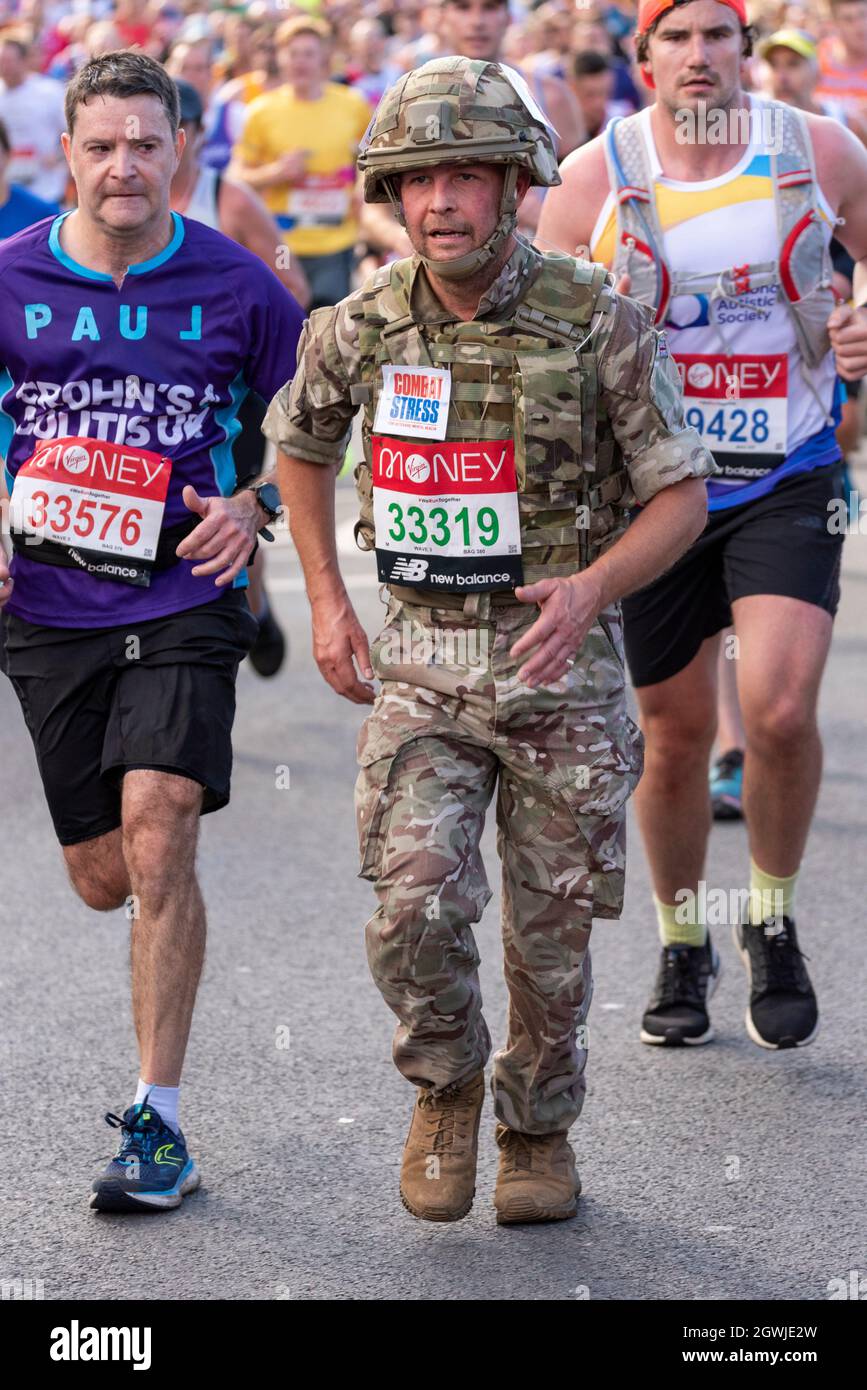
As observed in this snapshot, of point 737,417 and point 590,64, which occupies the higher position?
point 590,64

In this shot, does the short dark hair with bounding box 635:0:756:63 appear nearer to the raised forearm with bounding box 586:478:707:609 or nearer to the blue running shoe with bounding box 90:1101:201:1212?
the raised forearm with bounding box 586:478:707:609

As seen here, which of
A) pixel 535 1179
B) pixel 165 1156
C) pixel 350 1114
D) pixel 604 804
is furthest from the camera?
pixel 350 1114

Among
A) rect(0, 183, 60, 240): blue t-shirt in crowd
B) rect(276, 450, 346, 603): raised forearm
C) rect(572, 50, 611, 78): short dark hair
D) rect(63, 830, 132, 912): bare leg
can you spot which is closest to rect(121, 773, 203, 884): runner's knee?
rect(63, 830, 132, 912): bare leg

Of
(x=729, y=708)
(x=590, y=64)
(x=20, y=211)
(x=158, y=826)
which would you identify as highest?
(x=590, y=64)

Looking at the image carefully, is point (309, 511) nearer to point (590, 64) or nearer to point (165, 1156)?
point (165, 1156)

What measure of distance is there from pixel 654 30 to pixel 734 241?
52 centimetres

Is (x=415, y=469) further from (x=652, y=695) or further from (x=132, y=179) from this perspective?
(x=652, y=695)

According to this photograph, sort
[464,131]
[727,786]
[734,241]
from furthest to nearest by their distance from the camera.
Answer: [727,786] < [734,241] < [464,131]

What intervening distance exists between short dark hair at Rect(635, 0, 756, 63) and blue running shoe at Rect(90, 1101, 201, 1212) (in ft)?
8.42

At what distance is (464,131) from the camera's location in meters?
4.00

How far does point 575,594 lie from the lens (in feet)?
13.0

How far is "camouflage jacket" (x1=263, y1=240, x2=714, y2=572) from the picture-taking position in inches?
162

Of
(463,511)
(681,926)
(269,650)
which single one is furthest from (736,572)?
(269,650)
